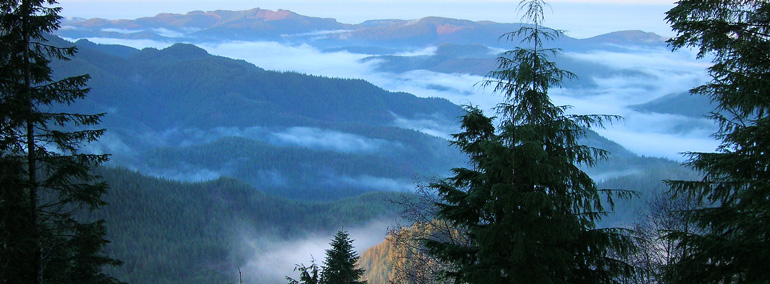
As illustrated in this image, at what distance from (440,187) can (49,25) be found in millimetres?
7918

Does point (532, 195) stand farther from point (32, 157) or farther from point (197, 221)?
point (197, 221)

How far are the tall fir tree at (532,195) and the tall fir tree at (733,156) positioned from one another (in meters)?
1.52

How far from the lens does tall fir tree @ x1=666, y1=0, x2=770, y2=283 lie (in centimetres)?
670

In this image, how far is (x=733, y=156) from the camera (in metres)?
7.27

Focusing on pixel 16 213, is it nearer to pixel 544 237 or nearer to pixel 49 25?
pixel 49 25

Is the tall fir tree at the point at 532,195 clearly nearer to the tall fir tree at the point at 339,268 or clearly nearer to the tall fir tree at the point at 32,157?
the tall fir tree at the point at 32,157

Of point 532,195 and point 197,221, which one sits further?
point 197,221

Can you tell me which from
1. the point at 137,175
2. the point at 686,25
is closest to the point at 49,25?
the point at 686,25

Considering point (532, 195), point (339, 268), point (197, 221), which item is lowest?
point (532, 195)

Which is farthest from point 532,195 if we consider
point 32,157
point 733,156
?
point 32,157

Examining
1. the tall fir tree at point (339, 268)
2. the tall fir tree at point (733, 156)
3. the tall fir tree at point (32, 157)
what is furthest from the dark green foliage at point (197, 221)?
the tall fir tree at point (733, 156)

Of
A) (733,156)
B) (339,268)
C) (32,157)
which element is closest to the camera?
(733,156)

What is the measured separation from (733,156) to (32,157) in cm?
1127

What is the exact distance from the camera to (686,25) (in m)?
7.74
